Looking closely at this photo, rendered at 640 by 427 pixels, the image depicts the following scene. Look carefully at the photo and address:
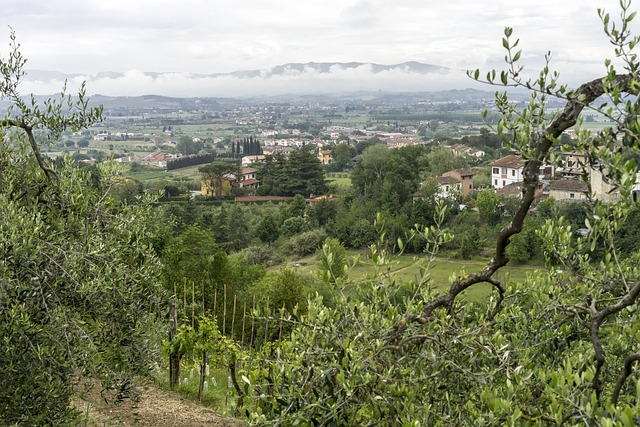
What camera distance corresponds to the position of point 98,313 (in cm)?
487

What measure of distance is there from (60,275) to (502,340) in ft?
10.5

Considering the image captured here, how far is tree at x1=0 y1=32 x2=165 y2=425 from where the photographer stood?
4301mm

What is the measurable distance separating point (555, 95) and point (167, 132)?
534ft

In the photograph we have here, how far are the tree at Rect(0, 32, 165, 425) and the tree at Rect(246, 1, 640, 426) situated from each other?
208 centimetres

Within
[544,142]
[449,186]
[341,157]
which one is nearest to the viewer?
[544,142]

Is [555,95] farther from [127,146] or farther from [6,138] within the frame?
[127,146]

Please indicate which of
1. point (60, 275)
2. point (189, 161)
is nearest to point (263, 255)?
point (60, 275)

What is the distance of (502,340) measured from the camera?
3.24 metres

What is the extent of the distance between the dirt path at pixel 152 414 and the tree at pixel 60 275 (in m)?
1.49

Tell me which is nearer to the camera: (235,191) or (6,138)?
(6,138)

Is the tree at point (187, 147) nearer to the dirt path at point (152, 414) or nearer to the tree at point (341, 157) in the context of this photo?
the tree at point (341, 157)

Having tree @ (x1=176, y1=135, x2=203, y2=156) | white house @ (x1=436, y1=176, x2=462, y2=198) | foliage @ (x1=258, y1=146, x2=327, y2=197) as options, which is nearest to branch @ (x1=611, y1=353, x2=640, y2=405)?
white house @ (x1=436, y1=176, x2=462, y2=198)

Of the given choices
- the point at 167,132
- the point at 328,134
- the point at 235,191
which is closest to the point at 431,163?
the point at 235,191

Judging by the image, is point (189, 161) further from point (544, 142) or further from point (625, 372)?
point (625, 372)
